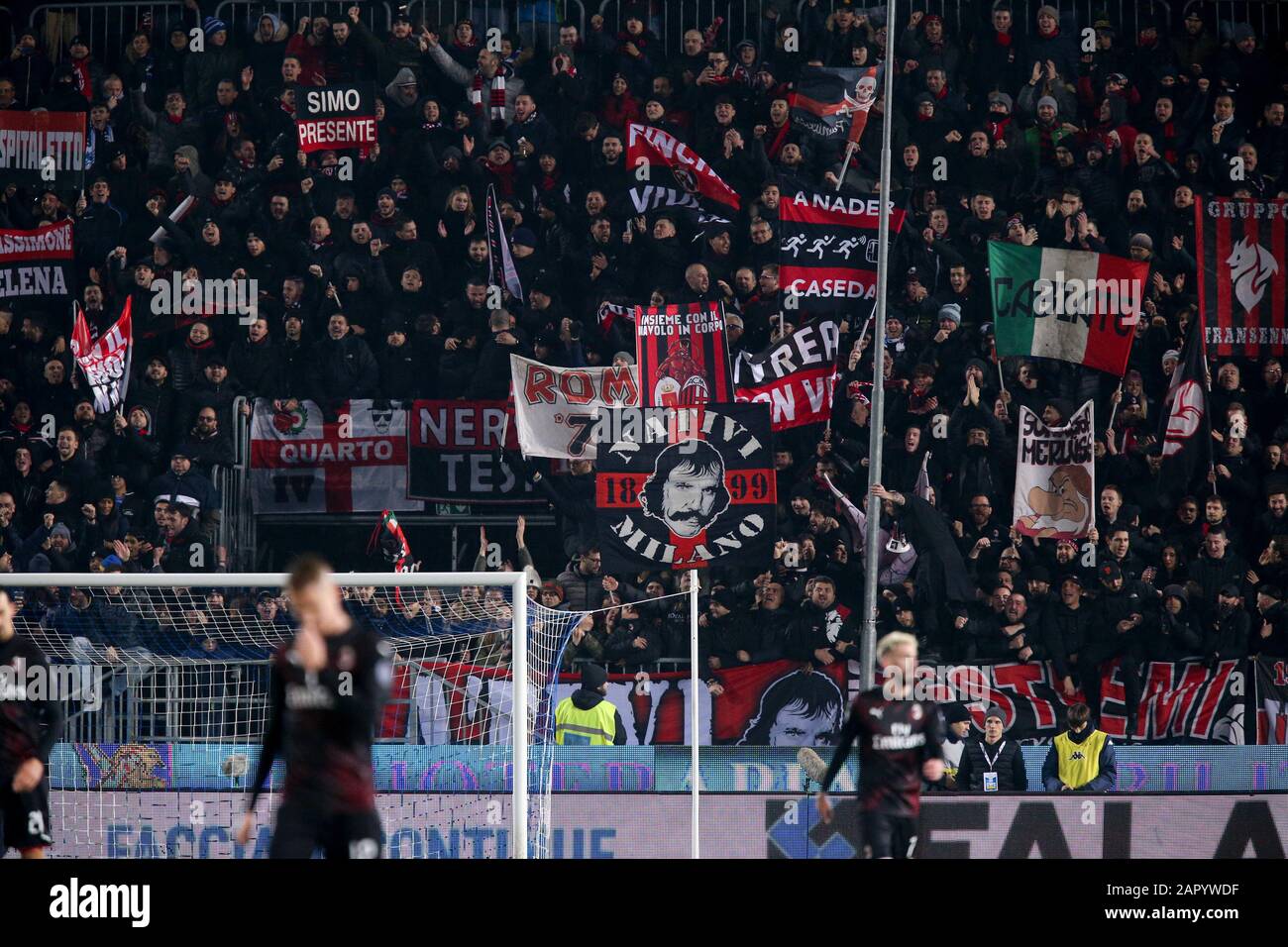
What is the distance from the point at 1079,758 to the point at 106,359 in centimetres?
1051

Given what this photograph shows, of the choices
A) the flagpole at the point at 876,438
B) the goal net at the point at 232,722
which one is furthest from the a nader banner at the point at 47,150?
the flagpole at the point at 876,438

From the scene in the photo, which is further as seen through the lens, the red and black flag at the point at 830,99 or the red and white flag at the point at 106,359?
the red and black flag at the point at 830,99

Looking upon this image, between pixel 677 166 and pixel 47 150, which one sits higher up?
pixel 47 150

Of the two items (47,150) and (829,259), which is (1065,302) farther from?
(47,150)

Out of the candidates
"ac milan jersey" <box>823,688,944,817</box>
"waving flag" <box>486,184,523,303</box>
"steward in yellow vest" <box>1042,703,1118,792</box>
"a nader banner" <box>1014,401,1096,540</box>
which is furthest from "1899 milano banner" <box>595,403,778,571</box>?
"ac milan jersey" <box>823,688,944,817</box>

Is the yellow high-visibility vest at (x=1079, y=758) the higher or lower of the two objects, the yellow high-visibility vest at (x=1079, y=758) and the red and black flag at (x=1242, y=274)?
the lower

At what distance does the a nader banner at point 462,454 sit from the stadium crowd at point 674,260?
25 cm

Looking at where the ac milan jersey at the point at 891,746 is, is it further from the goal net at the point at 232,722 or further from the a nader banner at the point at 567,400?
the a nader banner at the point at 567,400

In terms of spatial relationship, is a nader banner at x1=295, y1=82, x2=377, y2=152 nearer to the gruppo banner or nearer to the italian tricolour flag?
the gruppo banner

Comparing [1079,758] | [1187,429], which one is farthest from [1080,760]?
[1187,429]

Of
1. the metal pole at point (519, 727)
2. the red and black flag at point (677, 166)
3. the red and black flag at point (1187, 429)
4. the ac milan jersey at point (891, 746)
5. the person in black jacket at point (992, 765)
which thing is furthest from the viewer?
the red and black flag at point (677, 166)

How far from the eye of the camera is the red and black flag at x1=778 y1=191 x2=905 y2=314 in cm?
1669

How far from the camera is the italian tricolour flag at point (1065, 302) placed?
1662 centimetres

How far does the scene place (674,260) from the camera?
16.8 metres
